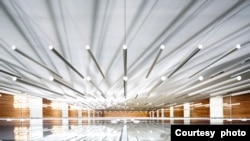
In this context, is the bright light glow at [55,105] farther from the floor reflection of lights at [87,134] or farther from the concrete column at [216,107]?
the floor reflection of lights at [87,134]

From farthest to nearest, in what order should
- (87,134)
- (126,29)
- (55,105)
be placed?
(55,105), (87,134), (126,29)

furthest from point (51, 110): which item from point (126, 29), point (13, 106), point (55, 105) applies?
point (126, 29)

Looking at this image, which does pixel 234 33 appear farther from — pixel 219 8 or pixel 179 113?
pixel 179 113

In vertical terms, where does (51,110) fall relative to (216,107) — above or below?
below

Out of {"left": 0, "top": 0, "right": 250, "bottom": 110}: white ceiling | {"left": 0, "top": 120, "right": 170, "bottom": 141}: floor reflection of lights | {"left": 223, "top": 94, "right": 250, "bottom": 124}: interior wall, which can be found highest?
{"left": 0, "top": 0, "right": 250, "bottom": 110}: white ceiling

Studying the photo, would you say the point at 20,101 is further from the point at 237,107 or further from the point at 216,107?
the point at 237,107

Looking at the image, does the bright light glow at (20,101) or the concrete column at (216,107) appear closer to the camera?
the bright light glow at (20,101)

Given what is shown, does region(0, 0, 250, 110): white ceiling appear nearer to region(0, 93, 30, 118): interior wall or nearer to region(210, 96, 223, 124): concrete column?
region(0, 93, 30, 118): interior wall

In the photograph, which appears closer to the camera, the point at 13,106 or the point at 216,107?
the point at 13,106

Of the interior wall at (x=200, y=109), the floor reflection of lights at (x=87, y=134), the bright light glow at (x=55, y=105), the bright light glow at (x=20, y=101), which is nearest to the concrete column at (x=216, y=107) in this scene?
the interior wall at (x=200, y=109)

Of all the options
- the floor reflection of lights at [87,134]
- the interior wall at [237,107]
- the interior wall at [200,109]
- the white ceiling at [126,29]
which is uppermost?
the white ceiling at [126,29]

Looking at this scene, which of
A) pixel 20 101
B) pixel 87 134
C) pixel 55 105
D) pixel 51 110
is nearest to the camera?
pixel 87 134

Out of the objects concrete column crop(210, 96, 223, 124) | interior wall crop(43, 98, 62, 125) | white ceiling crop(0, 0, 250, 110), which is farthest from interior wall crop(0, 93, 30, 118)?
concrete column crop(210, 96, 223, 124)

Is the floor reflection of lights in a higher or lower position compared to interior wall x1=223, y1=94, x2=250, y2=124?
higher
